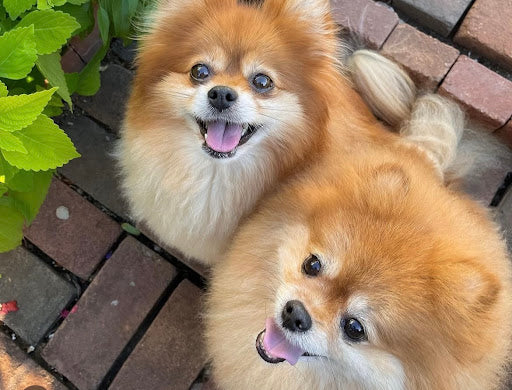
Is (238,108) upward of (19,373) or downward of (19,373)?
upward

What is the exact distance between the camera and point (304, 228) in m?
A: 1.28

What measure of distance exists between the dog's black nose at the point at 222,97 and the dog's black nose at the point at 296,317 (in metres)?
0.55

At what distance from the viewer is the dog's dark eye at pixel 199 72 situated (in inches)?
56.8

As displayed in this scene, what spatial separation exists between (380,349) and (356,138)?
0.67m

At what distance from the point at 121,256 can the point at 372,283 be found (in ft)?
3.72

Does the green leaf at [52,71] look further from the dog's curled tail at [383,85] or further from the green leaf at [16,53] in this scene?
the dog's curled tail at [383,85]

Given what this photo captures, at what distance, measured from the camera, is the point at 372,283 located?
115 centimetres

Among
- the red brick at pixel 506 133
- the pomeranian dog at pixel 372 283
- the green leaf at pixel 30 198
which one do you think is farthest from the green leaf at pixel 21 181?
the red brick at pixel 506 133

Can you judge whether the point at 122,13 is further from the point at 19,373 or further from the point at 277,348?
the point at 19,373

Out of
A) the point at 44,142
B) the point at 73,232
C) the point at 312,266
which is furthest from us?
the point at 73,232

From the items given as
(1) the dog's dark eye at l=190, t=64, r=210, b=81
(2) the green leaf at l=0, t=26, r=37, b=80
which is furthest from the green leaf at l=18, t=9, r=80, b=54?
(1) the dog's dark eye at l=190, t=64, r=210, b=81

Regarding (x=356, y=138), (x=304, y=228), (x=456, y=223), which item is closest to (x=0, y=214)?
(x=304, y=228)

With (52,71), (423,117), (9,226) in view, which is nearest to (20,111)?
(52,71)

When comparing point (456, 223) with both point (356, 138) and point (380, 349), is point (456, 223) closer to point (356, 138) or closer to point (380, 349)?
point (380, 349)
